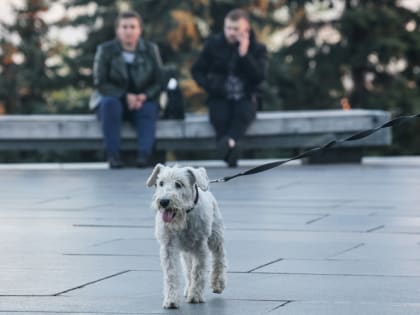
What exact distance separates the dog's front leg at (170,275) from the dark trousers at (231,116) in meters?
9.65

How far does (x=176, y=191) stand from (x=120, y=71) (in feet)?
33.1

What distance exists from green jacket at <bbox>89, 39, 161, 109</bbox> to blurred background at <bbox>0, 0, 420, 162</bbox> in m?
11.2

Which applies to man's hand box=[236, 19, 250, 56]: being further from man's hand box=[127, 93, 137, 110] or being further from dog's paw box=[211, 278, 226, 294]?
dog's paw box=[211, 278, 226, 294]

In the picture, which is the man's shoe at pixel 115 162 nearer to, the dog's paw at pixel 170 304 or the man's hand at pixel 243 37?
the man's hand at pixel 243 37

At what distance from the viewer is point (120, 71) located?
15875 mm

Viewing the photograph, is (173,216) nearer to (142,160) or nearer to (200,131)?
(142,160)

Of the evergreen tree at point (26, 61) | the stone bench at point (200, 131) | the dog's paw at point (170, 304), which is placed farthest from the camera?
the evergreen tree at point (26, 61)

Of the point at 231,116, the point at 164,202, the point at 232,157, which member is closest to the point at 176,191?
the point at 164,202

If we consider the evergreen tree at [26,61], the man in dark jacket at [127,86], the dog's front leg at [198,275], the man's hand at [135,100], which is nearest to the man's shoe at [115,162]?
the man in dark jacket at [127,86]

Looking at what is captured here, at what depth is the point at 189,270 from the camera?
21.4 feet

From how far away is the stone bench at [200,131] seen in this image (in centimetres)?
1652

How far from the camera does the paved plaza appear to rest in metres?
6.34

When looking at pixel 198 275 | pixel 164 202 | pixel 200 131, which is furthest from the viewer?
pixel 200 131

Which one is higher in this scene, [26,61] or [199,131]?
[26,61]
